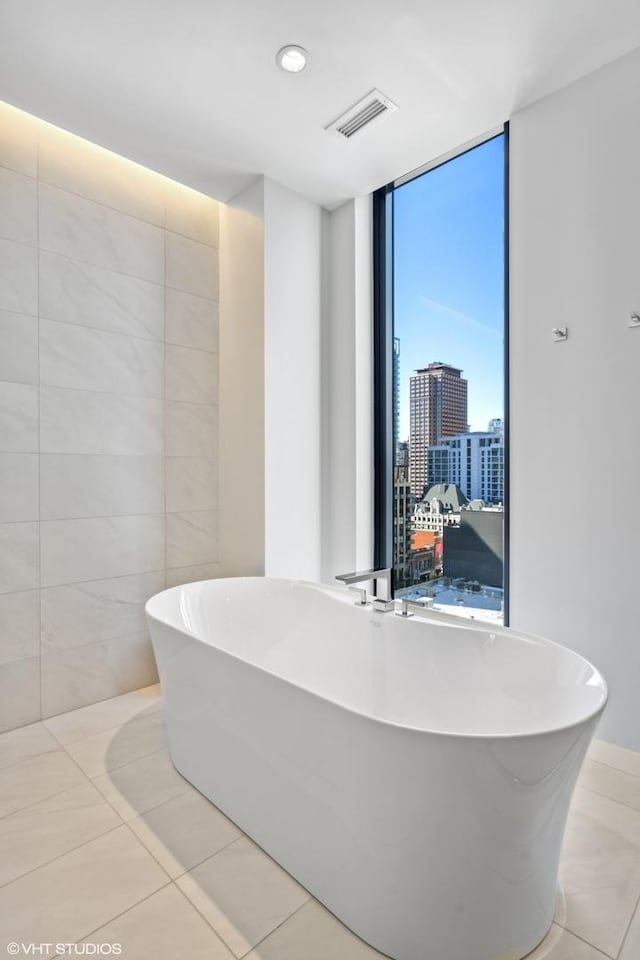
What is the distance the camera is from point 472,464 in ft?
8.58

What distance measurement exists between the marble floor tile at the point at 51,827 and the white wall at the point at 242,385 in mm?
1259

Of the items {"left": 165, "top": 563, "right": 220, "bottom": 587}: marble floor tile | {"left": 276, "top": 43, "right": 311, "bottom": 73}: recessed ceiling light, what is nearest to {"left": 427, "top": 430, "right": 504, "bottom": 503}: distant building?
{"left": 165, "top": 563, "right": 220, "bottom": 587}: marble floor tile

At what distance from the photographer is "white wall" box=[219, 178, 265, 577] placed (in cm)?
274

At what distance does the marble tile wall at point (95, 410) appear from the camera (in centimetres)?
227

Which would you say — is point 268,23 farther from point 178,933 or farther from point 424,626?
point 178,933

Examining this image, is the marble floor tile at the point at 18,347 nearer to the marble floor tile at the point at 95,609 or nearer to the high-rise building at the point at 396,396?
the marble floor tile at the point at 95,609

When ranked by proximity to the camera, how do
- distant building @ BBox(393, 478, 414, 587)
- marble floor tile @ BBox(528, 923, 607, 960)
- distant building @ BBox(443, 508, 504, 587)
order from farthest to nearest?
distant building @ BBox(393, 478, 414, 587)
distant building @ BBox(443, 508, 504, 587)
marble floor tile @ BBox(528, 923, 607, 960)

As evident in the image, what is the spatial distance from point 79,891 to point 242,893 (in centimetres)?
45

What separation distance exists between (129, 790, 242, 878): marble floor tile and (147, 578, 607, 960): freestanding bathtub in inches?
2.0

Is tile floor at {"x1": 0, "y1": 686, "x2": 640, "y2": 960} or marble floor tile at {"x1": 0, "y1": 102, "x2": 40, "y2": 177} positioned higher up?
marble floor tile at {"x1": 0, "y1": 102, "x2": 40, "y2": 177}

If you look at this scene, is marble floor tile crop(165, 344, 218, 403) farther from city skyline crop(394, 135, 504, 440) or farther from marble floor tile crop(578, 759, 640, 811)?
marble floor tile crop(578, 759, 640, 811)

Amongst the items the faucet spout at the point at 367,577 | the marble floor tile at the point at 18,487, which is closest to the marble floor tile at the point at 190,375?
the marble floor tile at the point at 18,487

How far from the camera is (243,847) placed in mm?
1543

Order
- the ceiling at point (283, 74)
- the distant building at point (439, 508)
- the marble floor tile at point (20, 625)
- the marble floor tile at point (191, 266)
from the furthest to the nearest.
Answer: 1. the marble floor tile at point (191, 266)
2. the distant building at point (439, 508)
3. the marble floor tile at point (20, 625)
4. the ceiling at point (283, 74)
